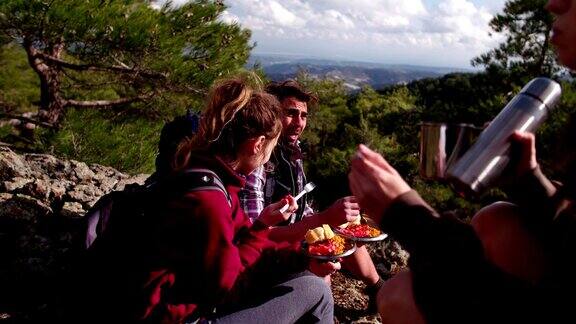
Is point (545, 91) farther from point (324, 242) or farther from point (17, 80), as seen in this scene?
point (17, 80)

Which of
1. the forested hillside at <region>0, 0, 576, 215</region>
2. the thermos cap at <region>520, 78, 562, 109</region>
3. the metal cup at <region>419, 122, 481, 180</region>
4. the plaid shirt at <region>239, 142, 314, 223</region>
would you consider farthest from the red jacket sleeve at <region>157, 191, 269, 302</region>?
the forested hillside at <region>0, 0, 576, 215</region>

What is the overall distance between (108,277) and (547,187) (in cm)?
159

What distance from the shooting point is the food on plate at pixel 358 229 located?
311 cm

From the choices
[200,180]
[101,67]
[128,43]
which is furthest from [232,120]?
[101,67]

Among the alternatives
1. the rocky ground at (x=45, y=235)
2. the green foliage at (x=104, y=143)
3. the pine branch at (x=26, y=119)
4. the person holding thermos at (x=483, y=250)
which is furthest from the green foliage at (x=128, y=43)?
the person holding thermos at (x=483, y=250)

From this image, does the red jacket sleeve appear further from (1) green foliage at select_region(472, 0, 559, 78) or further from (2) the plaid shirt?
(1) green foliage at select_region(472, 0, 559, 78)

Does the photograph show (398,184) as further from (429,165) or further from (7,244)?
(7,244)

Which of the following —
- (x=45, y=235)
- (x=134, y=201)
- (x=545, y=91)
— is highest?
(x=545, y=91)

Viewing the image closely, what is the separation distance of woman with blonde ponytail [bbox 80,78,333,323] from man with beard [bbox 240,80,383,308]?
334mm

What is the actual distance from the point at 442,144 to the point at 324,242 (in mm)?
1485

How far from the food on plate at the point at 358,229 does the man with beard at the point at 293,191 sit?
143 millimetres

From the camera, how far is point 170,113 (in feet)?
23.3

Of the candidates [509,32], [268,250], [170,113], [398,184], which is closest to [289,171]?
[268,250]

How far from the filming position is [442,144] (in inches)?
56.4
